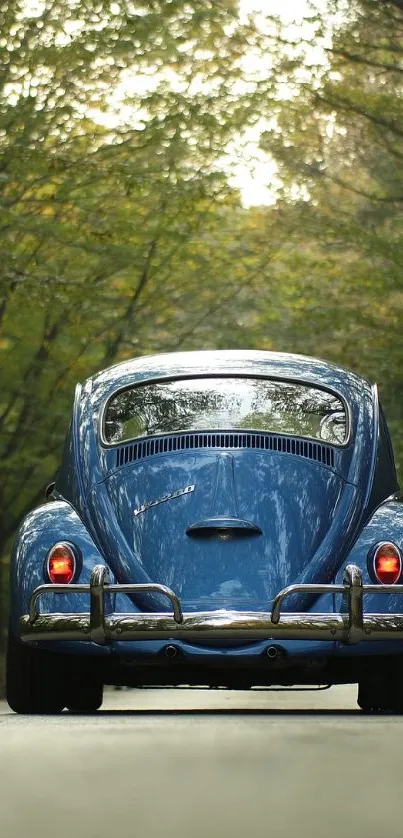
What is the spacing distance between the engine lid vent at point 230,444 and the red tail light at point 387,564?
64cm

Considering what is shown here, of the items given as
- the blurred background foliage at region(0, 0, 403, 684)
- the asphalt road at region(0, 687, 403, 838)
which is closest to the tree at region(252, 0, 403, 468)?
the blurred background foliage at region(0, 0, 403, 684)

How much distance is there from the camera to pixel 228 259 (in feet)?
91.6

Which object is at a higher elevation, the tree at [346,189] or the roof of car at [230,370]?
the tree at [346,189]

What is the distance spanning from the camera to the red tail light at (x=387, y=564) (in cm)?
930

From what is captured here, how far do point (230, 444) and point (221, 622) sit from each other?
46.4 inches

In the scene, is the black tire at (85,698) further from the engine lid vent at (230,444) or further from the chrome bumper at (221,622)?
the engine lid vent at (230,444)

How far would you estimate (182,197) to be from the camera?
79.5 feet

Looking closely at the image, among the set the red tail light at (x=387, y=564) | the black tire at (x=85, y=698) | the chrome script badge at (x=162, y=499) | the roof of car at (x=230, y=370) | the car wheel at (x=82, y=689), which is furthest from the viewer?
the roof of car at (x=230, y=370)

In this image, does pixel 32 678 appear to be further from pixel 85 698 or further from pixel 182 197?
pixel 182 197

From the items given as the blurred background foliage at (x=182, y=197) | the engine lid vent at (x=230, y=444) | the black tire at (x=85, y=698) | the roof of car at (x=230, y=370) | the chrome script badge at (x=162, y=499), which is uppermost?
the blurred background foliage at (x=182, y=197)

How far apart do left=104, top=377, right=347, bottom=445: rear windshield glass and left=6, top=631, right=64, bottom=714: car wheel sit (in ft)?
4.07

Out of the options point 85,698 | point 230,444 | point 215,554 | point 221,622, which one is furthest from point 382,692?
point 85,698

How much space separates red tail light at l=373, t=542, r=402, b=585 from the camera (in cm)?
930

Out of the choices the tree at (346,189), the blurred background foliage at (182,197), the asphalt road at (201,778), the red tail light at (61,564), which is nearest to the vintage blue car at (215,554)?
the red tail light at (61,564)
